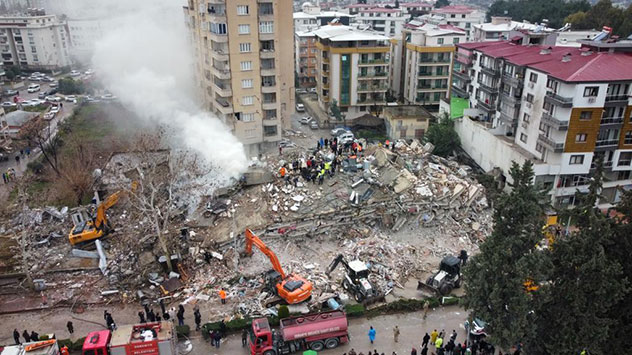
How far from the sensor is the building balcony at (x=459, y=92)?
4673cm

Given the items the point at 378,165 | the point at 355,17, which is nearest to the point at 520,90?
the point at 378,165

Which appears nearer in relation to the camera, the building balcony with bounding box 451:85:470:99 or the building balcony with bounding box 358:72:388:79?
the building balcony with bounding box 451:85:470:99

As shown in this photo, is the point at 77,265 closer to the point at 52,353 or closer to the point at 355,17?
the point at 52,353

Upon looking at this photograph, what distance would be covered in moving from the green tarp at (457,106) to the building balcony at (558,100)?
13.4 metres

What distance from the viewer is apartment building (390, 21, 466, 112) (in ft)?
179

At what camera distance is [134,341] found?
19.2m

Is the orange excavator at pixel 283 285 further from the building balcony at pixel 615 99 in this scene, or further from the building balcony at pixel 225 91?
the building balcony at pixel 615 99

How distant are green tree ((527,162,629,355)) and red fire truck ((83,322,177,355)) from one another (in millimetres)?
14679

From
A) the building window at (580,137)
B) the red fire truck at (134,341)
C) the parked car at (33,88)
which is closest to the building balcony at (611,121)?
the building window at (580,137)

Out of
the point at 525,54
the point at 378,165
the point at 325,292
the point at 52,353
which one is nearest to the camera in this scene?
the point at 52,353

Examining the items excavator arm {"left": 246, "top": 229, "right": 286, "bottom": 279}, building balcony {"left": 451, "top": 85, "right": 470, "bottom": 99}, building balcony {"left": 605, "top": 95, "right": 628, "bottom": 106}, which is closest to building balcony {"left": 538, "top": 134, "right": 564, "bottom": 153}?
building balcony {"left": 605, "top": 95, "right": 628, "bottom": 106}

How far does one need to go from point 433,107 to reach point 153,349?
46.8 metres

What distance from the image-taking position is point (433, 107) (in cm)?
5784

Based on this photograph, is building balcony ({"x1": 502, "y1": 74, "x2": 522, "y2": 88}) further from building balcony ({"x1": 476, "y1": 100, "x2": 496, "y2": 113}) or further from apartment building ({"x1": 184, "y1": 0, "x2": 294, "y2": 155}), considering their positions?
apartment building ({"x1": 184, "y1": 0, "x2": 294, "y2": 155})
